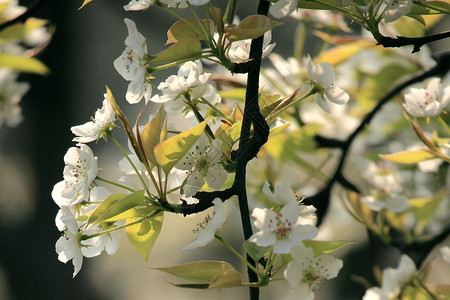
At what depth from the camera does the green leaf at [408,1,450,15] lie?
812 millimetres

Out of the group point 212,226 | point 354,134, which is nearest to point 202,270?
point 212,226

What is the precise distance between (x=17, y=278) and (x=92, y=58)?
1.33 m

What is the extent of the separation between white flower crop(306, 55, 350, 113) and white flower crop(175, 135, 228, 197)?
0.61 ft

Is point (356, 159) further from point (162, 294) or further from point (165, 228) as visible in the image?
point (162, 294)

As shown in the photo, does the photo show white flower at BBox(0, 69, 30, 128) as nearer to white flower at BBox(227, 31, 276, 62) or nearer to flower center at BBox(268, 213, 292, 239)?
white flower at BBox(227, 31, 276, 62)

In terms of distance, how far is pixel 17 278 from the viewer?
2.83 m

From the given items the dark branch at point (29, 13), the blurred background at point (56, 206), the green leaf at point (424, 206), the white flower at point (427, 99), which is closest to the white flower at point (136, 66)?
the dark branch at point (29, 13)

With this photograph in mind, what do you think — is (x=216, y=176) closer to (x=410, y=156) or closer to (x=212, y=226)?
(x=212, y=226)

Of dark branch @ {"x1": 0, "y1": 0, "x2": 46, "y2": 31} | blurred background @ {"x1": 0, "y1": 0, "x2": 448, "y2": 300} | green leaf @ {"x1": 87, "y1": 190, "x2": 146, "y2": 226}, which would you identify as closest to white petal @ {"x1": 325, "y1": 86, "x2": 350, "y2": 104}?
green leaf @ {"x1": 87, "y1": 190, "x2": 146, "y2": 226}

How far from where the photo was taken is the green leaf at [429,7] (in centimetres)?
81

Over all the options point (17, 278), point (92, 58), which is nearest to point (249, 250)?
point (17, 278)

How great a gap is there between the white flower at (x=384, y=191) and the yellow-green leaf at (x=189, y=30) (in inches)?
33.0

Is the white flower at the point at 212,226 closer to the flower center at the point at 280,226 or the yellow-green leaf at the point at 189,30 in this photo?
the flower center at the point at 280,226

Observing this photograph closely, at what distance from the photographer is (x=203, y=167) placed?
29.2 inches
